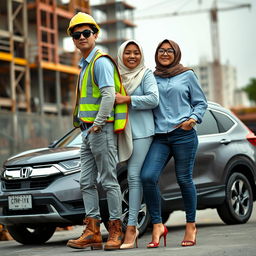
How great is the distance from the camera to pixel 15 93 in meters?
45.1

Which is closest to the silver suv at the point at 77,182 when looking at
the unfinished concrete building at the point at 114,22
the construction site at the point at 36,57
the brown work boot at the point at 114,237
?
the brown work boot at the point at 114,237

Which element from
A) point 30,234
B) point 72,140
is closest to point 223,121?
point 72,140

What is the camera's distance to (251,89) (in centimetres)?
15225

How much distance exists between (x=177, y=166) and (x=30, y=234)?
111 inches

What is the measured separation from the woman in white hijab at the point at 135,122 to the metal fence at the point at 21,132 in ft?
43.4

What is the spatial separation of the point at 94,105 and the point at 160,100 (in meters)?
0.58

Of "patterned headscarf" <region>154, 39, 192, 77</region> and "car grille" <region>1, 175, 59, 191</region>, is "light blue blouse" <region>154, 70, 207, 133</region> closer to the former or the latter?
"patterned headscarf" <region>154, 39, 192, 77</region>

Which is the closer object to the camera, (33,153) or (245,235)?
(245,235)

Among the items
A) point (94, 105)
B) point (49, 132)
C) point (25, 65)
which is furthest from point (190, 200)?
point (25, 65)

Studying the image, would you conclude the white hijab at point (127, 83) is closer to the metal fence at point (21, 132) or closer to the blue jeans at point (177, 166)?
the blue jeans at point (177, 166)

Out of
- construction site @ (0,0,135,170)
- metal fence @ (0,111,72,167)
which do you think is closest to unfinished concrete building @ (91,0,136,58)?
construction site @ (0,0,135,170)

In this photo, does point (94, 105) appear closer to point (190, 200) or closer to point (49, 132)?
point (190, 200)

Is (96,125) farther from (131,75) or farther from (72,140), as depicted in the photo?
(72,140)

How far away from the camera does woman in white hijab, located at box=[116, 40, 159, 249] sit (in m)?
6.57
